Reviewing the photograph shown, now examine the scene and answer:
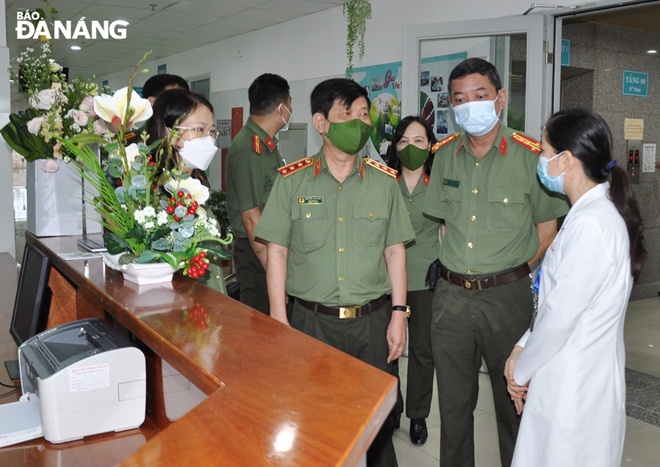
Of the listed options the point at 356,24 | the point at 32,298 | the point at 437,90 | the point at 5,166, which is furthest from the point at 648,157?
the point at 32,298

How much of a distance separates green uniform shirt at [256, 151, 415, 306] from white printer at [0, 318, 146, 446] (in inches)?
34.0

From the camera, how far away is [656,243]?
6605mm

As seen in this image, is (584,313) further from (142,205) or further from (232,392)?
(142,205)

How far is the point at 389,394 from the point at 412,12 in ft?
16.6

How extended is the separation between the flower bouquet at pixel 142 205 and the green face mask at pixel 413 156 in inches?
58.9

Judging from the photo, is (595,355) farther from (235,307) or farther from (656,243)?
(656,243)

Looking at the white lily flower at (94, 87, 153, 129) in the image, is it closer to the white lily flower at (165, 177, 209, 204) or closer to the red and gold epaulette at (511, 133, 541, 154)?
the white lily flower at (165, 177, 209, 204)

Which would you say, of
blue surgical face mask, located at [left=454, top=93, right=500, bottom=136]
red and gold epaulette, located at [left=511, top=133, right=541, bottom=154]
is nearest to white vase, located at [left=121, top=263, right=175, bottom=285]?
blue surgical face mask, located at [left=454, top=93, right=500, bottom=136]

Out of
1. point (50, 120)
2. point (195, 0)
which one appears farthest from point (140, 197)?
point (195, 0)

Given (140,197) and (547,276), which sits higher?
(140,197)

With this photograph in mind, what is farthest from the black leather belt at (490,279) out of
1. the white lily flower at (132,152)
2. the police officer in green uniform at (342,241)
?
the white lily flower at (132,152)

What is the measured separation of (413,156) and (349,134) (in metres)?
0.95

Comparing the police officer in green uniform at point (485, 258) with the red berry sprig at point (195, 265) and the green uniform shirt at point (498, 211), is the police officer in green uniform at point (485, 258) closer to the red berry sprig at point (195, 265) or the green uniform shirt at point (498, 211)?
the green uniform shirt at point (498, 211)

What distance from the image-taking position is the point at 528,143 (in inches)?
97.7
